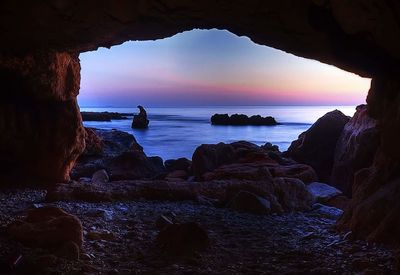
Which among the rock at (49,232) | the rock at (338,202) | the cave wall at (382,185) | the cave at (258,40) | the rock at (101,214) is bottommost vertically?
the rock at (338,202)

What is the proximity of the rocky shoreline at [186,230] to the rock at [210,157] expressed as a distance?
1.61m

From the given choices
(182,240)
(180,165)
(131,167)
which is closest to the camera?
(182,240)

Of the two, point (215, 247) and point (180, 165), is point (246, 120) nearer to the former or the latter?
point (180, 165)

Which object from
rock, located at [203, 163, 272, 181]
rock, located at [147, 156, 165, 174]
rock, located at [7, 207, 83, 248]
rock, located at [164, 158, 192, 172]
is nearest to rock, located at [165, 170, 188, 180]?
rock, located at [147, 156, 165, 174]

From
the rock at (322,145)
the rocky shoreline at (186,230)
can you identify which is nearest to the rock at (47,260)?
the rocky shoreline at (186,230)

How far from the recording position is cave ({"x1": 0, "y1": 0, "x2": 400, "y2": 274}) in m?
5.52

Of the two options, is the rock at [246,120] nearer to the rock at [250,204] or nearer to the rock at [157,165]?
the rock at [157,165]

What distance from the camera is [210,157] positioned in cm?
1633

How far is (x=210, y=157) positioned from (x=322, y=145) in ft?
20.3

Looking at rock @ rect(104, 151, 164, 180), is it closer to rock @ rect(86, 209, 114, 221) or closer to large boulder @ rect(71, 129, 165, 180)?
large boulder @ rect(71, 129, 165, 180)

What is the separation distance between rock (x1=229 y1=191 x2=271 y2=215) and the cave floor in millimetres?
303

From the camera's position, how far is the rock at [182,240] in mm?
5418

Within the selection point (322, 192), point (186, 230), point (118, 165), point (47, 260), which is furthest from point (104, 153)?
point (47, 260)

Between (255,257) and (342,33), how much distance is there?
3.75 m
